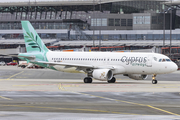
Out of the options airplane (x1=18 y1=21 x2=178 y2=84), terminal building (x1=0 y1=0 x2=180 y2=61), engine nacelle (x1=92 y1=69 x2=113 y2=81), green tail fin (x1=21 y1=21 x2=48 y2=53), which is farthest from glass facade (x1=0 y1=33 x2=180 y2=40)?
engine nacelle (x1=92 y1=69 x2=113 y2=81)

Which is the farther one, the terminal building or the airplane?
the terminal building

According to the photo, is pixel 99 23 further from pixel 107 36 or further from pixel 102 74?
pixel 102 74

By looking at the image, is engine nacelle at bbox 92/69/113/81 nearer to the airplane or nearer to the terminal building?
the airplane

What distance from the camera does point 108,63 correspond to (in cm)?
4641

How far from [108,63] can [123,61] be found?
2.01m

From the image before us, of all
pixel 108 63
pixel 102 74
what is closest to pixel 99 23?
pixel 108 63

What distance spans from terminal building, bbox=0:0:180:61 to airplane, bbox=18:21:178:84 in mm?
89620

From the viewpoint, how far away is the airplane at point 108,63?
145 ft

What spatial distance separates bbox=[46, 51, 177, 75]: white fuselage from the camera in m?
44.1

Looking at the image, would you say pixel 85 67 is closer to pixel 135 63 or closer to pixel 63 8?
pixel 135 63

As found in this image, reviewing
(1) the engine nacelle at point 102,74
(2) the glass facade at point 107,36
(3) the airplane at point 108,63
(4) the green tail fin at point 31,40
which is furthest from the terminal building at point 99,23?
(1) the engine nacelle at point 102,74

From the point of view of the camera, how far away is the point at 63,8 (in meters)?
175

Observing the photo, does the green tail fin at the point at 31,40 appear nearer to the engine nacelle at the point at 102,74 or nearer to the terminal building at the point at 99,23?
the engine nacelle at the point at 102,74

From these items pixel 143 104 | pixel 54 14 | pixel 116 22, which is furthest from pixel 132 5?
pixel 143 104
